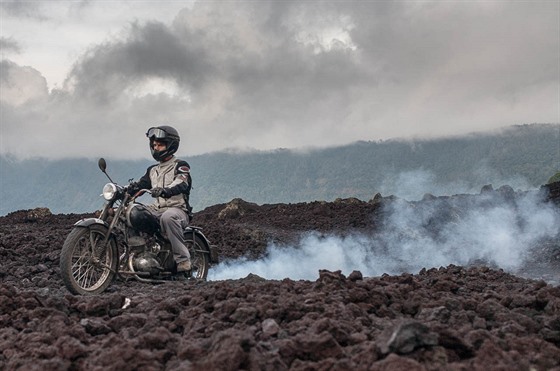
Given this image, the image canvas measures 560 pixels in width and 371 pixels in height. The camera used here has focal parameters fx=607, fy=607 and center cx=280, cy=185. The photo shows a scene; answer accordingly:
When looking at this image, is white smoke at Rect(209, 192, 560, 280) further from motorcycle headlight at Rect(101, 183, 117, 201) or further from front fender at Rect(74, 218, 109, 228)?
front fender at Rect(74, 218, 109, 228)

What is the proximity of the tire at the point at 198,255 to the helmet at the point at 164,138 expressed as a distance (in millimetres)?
1517

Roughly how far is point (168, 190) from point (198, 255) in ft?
6.43

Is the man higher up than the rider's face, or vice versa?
the rider's face

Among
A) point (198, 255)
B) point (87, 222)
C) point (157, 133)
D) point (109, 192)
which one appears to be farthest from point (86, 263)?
point (198, 255)

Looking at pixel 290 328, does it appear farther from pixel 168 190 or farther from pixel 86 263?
pixel 168 190

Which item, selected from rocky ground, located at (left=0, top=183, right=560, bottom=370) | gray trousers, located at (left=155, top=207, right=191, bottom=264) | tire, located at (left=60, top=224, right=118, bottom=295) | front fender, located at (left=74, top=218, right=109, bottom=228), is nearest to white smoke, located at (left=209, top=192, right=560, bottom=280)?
gray trousers, located at (left=155, top=207, right=191, bottom=264)

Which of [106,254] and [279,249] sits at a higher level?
[279,249]

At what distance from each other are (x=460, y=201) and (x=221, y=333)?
78.9ft

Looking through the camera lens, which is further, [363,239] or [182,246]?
[363,239]

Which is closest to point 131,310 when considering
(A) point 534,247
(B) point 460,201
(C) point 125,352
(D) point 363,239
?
(C) point 125,352

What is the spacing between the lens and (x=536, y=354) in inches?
160

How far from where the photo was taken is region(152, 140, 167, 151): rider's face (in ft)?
33.0

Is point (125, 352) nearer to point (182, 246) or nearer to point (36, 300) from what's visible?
point (36, 300)

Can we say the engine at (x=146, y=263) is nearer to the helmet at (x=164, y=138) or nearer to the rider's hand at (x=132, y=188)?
the rider's hand at (x=132, y=188)
